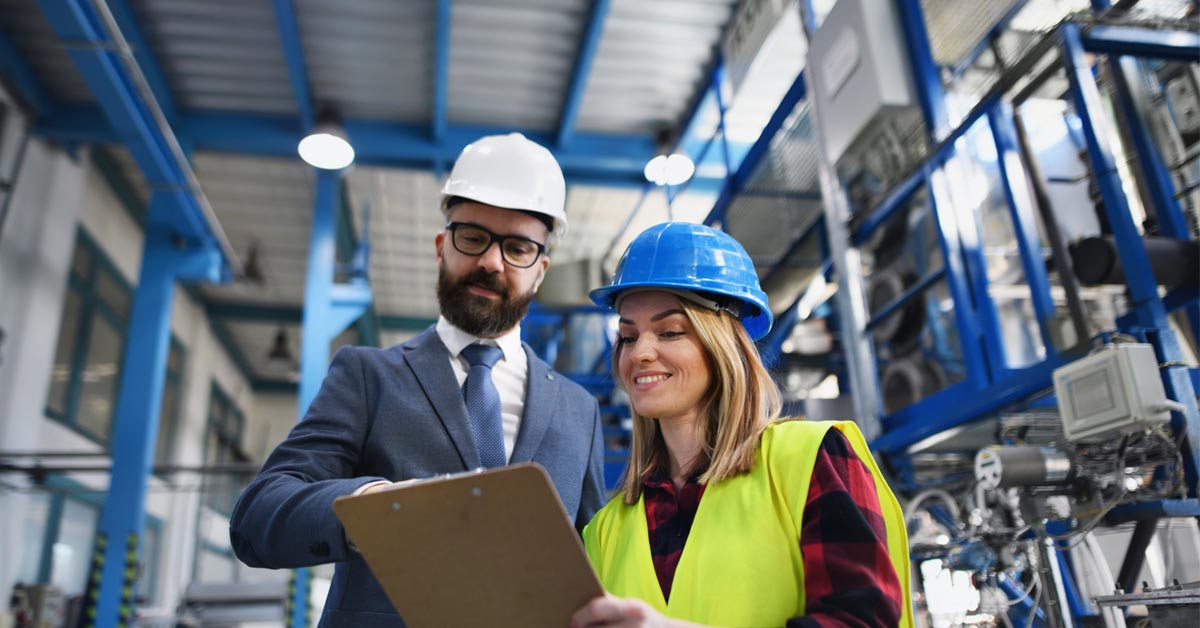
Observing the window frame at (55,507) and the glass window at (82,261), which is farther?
the glass window at (82,261)

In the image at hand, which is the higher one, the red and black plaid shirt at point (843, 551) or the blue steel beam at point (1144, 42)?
A: the blue steel beam at point (1144, 42)

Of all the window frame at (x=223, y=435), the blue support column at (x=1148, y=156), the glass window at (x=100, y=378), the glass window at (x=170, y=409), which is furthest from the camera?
the window frame at (x=223, y=435)

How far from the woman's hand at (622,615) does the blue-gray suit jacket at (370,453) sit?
0.48 m

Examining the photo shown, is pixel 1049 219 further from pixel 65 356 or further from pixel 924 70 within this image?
pixel 65 356

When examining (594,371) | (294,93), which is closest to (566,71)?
(294,93)

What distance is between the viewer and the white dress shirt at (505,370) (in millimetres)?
1814

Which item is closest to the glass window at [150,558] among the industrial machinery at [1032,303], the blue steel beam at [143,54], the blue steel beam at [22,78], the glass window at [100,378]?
the glass window at [100,378]

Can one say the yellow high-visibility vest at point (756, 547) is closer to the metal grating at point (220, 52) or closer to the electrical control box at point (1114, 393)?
the electrical control box at point (1114, 393)

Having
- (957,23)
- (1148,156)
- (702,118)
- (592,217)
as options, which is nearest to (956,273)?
(1148,156)

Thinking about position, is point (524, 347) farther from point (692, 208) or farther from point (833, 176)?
point (692, 208)

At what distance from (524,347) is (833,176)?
3.60 meters

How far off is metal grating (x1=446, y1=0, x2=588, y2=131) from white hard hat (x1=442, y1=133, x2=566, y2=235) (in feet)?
19.9

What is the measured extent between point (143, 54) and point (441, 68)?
297 cm

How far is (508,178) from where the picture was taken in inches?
74.6
